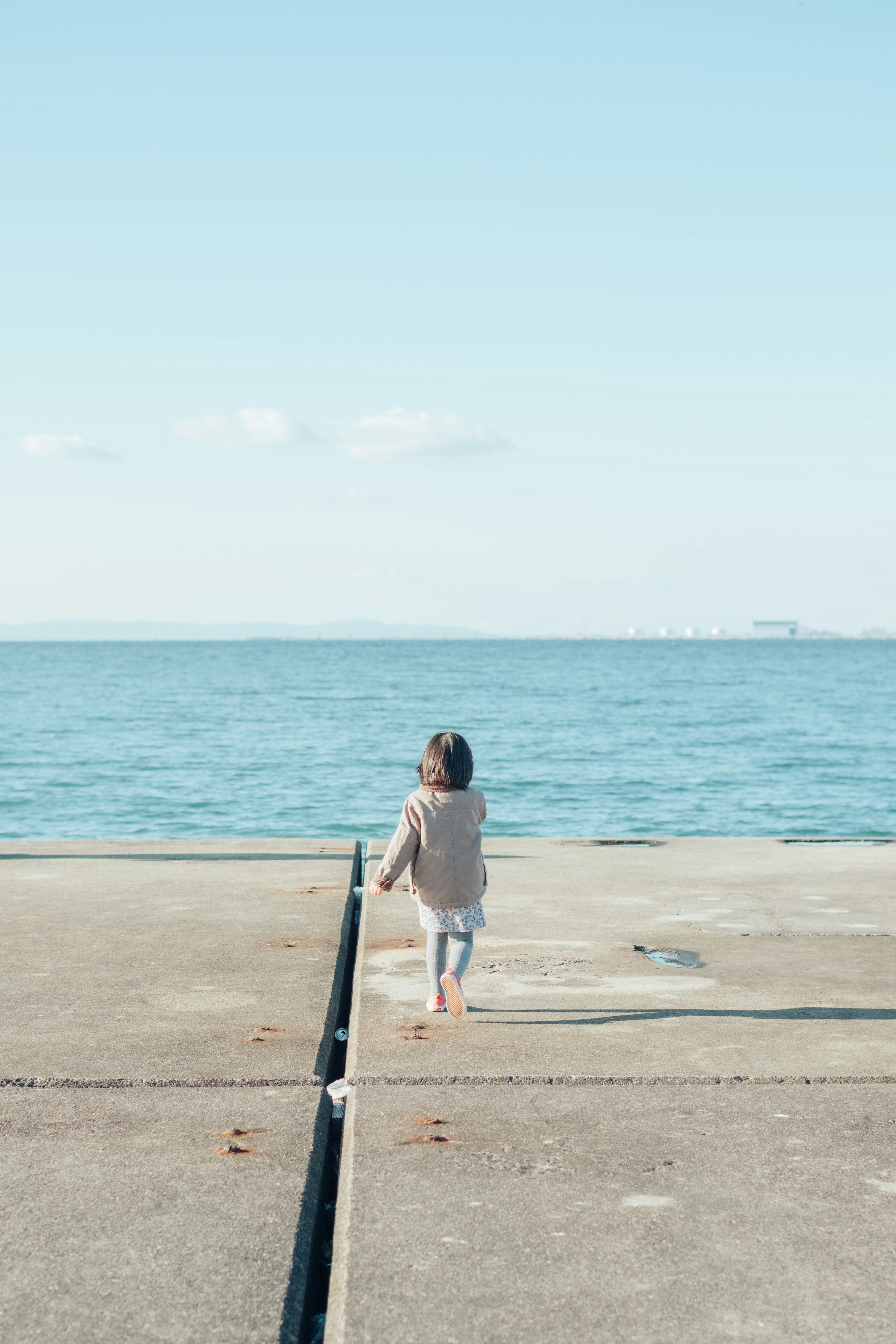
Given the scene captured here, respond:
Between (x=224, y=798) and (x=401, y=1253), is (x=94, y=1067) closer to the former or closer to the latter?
(x=401, y=1253)

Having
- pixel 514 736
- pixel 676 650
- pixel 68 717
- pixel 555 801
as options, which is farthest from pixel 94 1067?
pixel 676 650

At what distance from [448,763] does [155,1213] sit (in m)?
2.36

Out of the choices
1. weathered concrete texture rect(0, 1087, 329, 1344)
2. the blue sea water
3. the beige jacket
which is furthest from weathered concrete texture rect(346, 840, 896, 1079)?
the blue sea water

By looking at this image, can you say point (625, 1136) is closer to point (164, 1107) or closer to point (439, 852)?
point (164, 1107)

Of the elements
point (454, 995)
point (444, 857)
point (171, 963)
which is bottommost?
point (171, 963)

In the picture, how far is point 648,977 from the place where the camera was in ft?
18.5

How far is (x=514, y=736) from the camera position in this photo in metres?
37.6

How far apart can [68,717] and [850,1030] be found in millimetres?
43987

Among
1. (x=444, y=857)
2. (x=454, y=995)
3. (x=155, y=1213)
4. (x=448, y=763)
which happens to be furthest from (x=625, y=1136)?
(x=448, y=763)

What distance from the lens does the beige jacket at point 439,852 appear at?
16.8 feet

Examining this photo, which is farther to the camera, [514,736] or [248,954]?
[514,736]

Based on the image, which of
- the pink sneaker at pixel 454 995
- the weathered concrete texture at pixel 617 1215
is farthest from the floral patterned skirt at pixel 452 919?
the weathered concrete texture at pixel 617 1215

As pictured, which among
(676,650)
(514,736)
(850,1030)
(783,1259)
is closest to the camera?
(783,1259)

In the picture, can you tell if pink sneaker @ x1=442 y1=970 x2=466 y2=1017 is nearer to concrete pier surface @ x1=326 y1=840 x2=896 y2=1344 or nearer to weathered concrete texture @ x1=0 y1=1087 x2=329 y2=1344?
concrete pier surface @ x1=326 y1=840 x2=896 y2=1344
